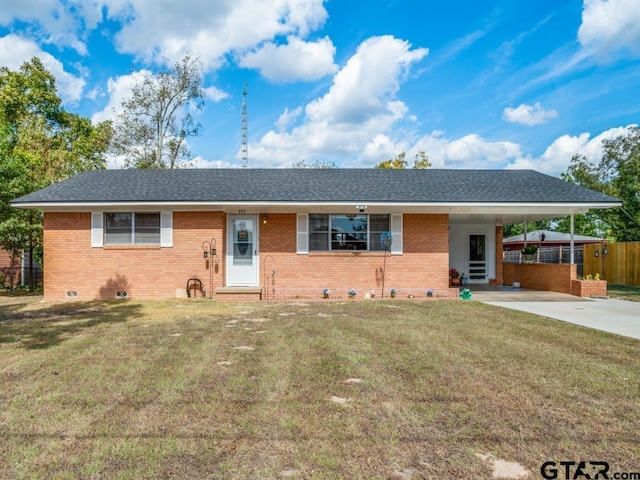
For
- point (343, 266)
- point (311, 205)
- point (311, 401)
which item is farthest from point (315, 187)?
point (311, 401)

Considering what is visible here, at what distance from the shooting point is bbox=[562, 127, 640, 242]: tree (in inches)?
→ 912

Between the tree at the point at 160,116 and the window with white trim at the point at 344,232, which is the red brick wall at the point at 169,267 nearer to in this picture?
the window with white trim at the point at 344,232

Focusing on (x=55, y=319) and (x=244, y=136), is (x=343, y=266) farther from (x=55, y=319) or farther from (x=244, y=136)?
(x=244, y=136)

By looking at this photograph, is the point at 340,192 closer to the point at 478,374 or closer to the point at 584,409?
the point at 478,374

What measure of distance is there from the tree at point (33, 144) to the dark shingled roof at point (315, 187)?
2.01 metres

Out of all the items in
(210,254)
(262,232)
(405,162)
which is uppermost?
(405,162)

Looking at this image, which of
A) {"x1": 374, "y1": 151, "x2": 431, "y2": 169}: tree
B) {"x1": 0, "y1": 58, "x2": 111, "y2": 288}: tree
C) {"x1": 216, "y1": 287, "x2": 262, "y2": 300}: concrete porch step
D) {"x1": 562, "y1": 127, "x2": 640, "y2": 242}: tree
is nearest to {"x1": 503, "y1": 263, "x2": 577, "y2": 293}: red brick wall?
{"x1": 216, "y1": 287, "x2": 262, "y2": 300}: concrete porch step

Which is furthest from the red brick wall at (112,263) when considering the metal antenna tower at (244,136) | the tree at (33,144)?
the metal antenna tower at (244,136)

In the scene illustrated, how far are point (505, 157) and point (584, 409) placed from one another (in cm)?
3017

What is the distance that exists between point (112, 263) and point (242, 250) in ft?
12.9

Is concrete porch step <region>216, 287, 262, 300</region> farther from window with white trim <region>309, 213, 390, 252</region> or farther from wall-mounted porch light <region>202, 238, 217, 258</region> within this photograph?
window with white trim <region>309, 213, 390, 252</region>

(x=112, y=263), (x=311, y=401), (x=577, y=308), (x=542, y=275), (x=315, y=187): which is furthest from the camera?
(x=542, y=275)

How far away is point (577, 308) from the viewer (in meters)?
9.72

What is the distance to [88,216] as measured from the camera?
11.7 m
